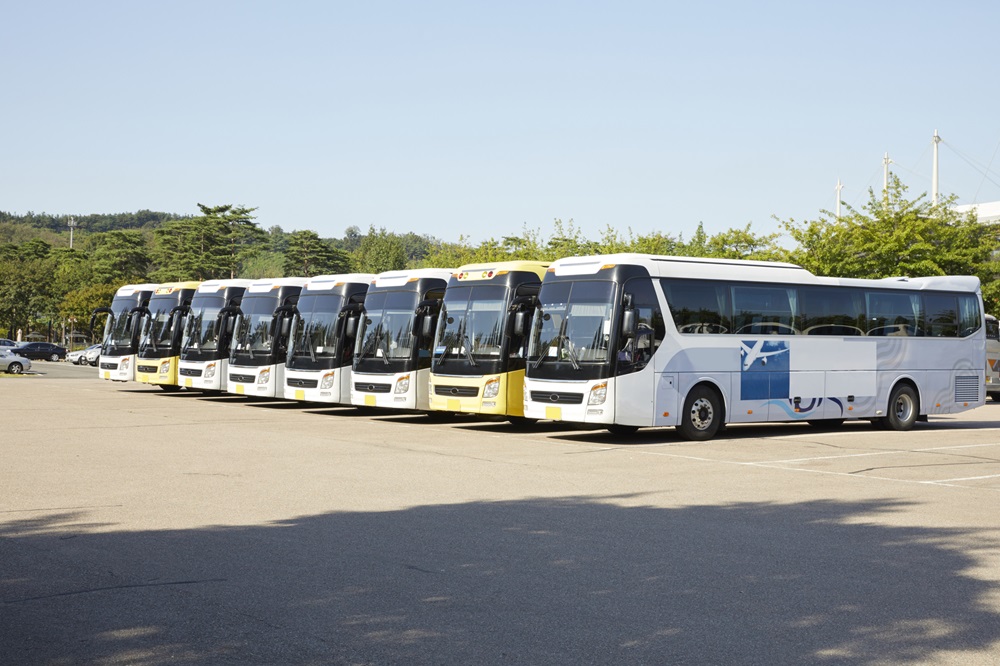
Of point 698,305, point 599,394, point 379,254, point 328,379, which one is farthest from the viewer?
point 379,254

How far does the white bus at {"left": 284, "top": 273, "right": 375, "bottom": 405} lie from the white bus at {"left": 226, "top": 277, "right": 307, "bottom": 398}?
102 centimetres

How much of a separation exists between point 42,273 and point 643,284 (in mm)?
92447

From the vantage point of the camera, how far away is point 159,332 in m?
33.7

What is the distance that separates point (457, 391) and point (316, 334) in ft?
20.4

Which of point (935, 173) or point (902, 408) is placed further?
point (935, 173)

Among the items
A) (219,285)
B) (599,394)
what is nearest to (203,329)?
(219,285)

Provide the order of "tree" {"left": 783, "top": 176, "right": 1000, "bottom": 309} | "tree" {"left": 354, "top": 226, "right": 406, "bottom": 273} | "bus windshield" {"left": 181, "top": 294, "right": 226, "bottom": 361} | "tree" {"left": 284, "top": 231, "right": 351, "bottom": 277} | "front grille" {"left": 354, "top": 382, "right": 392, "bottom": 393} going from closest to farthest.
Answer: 1. "front grille" {"left": 354, "top": 382, "right": 392, "bottom": 393}
2. "bus windshield" {"left": 181, "top": 294, "right": 226, "bottom": 361}
3. "tree" {"left": 783, "top": 176, "right": 1000, "bottom": 309}
4. "tree" {"left": 354, "top": 226, "right": 406, "bottom": 273}
5. "tree" {"left": 284, "top": 231, "right": 351, "bottom": 277}

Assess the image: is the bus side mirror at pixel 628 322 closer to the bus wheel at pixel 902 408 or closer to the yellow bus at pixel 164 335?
the bus wheel at pixel 902 408

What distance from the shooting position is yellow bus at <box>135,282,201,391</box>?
33312mm

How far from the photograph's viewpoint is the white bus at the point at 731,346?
18.8m

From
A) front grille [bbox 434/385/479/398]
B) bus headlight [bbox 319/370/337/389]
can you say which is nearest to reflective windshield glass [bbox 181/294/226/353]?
bus headlight [bbox 319/370/337/389]

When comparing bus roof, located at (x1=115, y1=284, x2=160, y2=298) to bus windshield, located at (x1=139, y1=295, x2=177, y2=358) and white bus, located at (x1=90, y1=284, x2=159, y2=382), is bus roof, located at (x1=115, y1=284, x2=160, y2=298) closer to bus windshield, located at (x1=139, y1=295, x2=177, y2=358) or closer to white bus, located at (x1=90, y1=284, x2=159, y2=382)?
white bus, located at (x1=90, y1=284, x2=159, y2=382)

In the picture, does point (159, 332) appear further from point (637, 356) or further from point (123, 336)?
point (637, 356)

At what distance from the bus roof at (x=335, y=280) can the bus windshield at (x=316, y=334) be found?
0.90 ft
